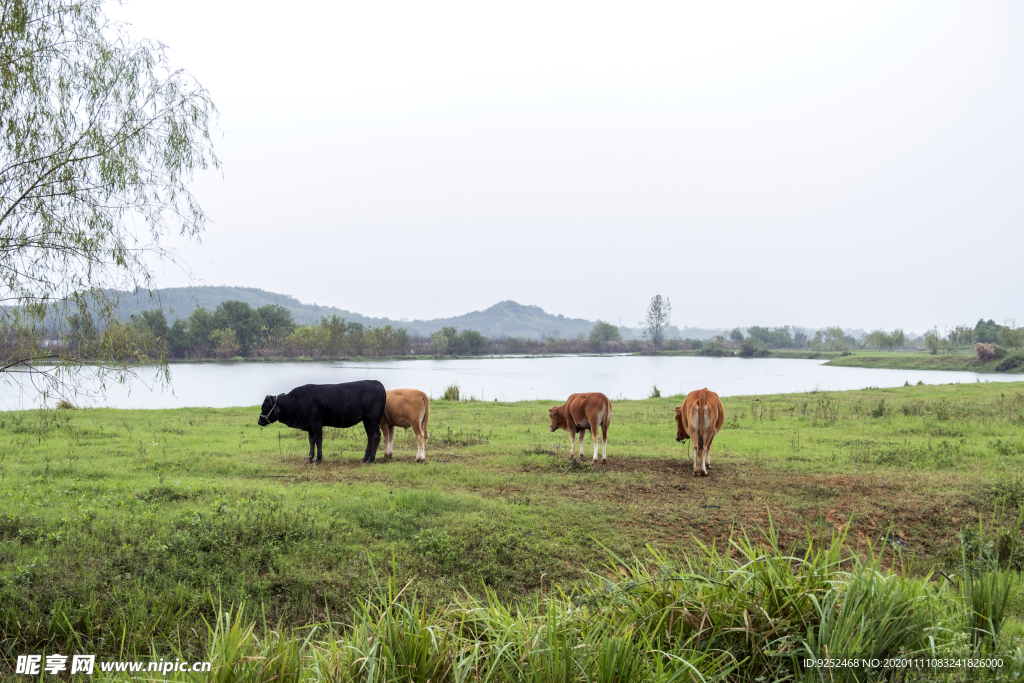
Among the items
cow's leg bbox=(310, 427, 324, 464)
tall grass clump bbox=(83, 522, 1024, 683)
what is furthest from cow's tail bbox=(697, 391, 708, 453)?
cow's leg bbox=(310, 427, 324, 464)

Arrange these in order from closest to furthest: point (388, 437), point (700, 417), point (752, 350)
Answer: point (700, 417) < point (388, 437) < point (752, 350)

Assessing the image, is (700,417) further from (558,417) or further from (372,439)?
(372,439)

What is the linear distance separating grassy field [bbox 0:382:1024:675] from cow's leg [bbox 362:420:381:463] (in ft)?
0.77

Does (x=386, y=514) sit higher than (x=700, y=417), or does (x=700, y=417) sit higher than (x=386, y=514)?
(x=700, y=417)

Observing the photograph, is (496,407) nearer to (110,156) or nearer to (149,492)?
(149,492)

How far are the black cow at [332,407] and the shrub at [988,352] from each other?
70.4 meters

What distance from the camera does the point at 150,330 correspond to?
274 inches

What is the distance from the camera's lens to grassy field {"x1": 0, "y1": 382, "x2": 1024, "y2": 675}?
18.3 feet

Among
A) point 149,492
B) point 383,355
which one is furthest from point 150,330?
point 383,355

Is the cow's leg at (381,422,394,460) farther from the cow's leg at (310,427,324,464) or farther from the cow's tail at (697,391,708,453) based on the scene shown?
the cow's tail at (697,391,708,453)

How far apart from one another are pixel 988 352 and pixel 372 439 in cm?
7121

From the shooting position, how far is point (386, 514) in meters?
7.54

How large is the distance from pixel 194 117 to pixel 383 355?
76269mm

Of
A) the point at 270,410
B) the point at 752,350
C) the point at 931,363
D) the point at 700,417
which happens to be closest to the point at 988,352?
the point at 931,363
